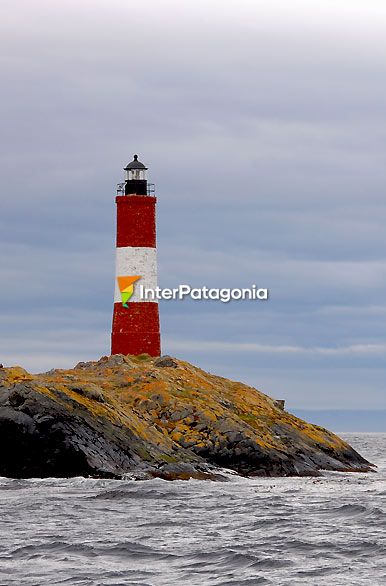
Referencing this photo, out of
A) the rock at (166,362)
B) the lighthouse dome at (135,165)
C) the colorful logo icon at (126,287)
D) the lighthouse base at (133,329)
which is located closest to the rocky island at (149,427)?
the rock at (166,362)

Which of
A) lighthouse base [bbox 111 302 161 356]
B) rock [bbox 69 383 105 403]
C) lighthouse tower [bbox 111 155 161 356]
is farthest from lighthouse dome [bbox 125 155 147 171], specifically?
rock [bbox 69 383 105 403]

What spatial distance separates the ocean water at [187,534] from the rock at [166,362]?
1114cm

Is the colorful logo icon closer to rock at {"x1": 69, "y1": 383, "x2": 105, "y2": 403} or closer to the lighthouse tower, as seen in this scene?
the lighthouse tower

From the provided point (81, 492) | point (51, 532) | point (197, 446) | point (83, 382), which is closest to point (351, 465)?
point (197, 446)

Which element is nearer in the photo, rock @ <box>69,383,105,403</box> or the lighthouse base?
rock @ <box>69,383,105,403</box>

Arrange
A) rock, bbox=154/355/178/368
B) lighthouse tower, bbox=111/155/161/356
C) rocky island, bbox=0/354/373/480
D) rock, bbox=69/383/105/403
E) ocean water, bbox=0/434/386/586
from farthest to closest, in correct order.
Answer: lighthouse tower, bbox=111/155/161/356 < rock, bbox=154/355/178/368 < rock, bbox=69/383/105/403 < rocky island, bbox=0/354/373/480 < ocean water, bbox=0/434/386/586

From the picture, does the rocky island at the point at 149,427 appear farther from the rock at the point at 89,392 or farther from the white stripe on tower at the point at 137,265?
the white stripe on tower at the point at 137,265

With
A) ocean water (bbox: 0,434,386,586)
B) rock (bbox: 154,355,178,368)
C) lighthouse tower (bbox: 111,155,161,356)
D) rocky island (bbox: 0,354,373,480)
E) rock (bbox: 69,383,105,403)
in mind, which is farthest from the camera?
lighthouse tower (bbox: 111,155,161,356)

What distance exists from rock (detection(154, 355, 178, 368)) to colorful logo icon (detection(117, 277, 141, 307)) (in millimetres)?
4182

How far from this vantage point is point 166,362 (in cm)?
4616

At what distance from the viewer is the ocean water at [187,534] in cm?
1970

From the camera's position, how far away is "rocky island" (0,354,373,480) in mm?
34531

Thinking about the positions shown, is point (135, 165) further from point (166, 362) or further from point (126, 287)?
point (166, 362)

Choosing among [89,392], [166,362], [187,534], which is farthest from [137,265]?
[187,534]
